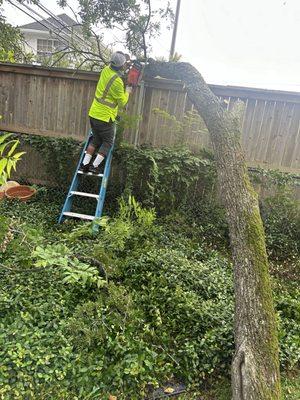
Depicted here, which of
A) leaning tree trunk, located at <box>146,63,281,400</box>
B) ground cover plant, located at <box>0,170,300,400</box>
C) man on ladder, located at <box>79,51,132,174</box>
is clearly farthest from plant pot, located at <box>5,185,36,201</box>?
leaning tree trunk, located at <box>146,63,281,400</box>

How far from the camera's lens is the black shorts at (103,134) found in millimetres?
4672

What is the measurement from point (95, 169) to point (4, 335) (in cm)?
292

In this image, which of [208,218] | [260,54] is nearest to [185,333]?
[208,218]

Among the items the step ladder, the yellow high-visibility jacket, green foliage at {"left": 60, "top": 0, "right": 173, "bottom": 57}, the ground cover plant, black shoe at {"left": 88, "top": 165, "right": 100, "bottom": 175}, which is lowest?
the ground cover plant

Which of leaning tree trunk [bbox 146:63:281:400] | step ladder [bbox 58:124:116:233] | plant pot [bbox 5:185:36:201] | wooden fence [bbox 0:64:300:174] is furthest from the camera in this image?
wooden fence [bbox 0:64:300:174]

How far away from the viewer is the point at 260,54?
10.4 m

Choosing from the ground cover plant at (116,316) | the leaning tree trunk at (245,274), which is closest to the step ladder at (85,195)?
the ground cover plant at (116,316)

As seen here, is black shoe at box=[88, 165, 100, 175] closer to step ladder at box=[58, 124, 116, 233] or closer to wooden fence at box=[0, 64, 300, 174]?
step ladder at box=[58, 124, 116, 233]

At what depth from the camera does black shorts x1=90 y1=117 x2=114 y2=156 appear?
4.67 meters

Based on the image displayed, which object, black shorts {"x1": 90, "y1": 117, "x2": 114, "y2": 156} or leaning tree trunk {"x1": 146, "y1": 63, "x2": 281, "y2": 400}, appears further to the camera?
black shorts {"x1": 90, "y1": 117, "x2": 114, "y2": 156}

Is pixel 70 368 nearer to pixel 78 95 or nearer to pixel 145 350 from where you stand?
pixel 145 350

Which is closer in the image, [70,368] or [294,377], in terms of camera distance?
[70,368]

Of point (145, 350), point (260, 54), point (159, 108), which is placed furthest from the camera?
point (260, 54)

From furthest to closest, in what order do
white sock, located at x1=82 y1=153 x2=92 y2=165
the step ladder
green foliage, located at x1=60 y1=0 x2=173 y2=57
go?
green foliage, located at x1=60 y1=0 x2=173 y2=57, white sock, located at x1=82 y1=153 x2=92 y2=165, the step ladder
